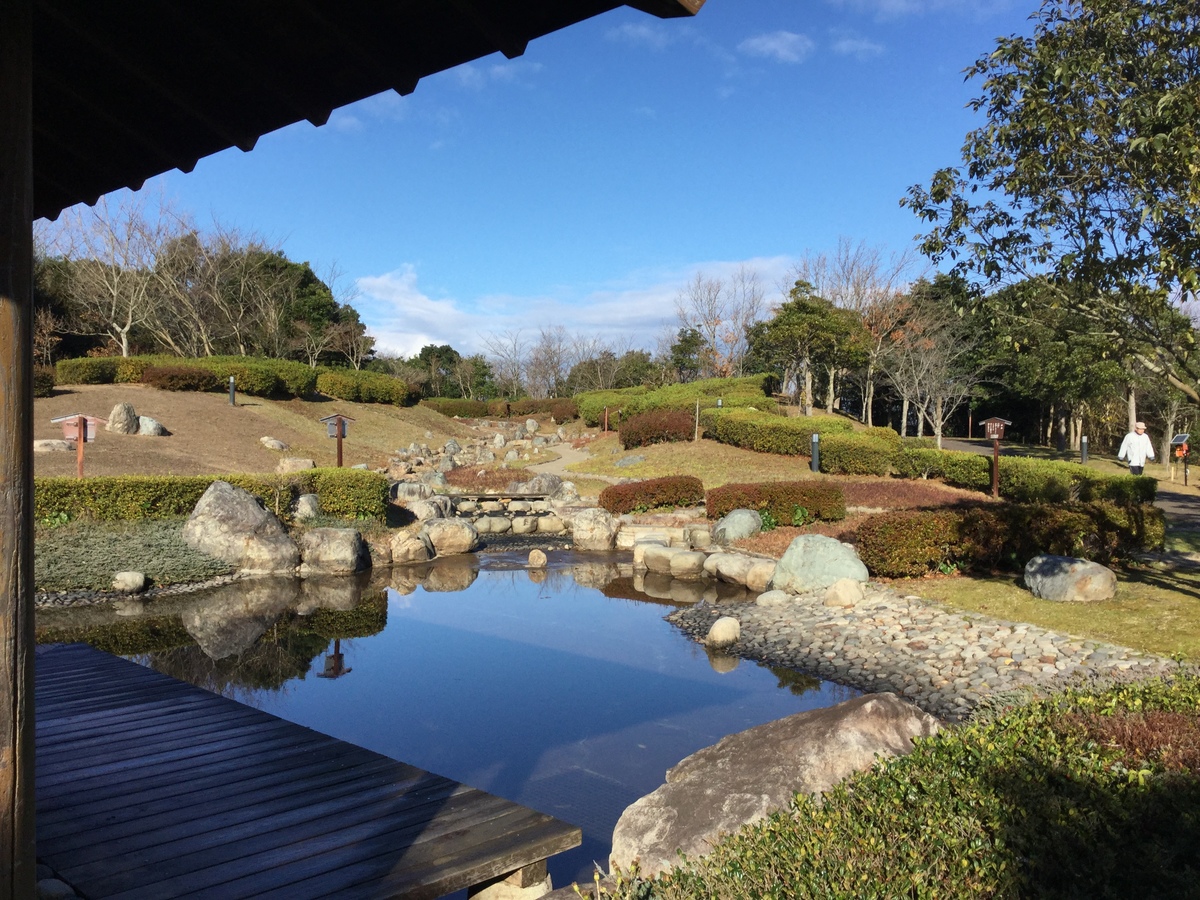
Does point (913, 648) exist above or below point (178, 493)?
below

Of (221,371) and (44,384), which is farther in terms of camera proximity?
(221,371)

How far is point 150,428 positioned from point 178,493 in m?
9.83

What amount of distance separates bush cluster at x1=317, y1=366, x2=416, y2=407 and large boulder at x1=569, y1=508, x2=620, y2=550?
20.5 metres

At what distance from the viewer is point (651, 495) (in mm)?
18000

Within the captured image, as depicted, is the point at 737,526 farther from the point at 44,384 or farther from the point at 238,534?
the point at 44,384

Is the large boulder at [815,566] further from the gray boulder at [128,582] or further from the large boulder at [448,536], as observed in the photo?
the gray boulder at [128,582]

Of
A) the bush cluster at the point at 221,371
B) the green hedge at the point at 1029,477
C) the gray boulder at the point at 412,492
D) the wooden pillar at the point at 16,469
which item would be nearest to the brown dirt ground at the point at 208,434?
the bush cluster at the point at 221,371

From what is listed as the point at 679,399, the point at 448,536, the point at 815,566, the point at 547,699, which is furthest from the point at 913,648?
the point at 679,399

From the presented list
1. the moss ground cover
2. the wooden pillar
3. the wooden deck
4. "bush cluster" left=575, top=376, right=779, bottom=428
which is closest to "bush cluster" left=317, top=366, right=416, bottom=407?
"bush cluster" left=575, top=376, right=779, bottom=428

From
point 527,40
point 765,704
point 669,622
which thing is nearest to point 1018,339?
point 765,704

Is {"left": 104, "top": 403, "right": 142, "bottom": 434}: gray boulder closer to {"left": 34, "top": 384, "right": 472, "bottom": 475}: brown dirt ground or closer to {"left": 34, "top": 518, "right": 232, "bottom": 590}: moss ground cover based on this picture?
{"left": 34, "top": 384, "right": 472, "bottom": 475}: brown dirt ground

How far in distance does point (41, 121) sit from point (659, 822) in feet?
13.1

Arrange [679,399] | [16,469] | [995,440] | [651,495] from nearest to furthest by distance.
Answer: [16,469] < [995,440] < [651,495] < [679,399]

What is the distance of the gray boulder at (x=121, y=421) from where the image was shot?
21438mm
